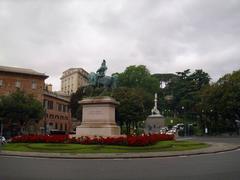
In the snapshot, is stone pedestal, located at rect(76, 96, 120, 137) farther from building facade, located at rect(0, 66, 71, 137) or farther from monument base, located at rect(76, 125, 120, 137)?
building facade, located at rect(0, 66, 71, 137)

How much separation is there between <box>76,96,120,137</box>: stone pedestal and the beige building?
12408 cm

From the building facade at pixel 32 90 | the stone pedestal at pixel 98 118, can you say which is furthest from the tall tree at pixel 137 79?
the stone pedestal at pixel 98 118

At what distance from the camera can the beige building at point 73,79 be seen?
165 m

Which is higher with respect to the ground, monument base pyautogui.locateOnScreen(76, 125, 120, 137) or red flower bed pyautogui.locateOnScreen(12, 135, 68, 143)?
monument base pyautogui.locateOnScreen(76, 125, 120, 137)

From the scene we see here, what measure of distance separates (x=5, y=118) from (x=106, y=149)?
158 ft

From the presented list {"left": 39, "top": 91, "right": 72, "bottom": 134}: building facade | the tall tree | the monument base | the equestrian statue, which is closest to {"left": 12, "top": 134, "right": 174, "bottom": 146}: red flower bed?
the monument base

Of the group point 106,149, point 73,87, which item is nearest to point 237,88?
point 106,149

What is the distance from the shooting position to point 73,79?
167250mm

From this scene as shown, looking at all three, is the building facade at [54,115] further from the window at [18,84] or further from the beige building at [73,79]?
the beige building at [73,79]

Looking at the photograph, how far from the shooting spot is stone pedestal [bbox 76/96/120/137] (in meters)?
36.4

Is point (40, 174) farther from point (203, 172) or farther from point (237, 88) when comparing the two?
point (237, 88)

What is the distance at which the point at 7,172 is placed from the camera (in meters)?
15.8

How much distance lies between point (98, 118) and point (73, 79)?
132 meters

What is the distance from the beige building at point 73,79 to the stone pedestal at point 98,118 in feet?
407
